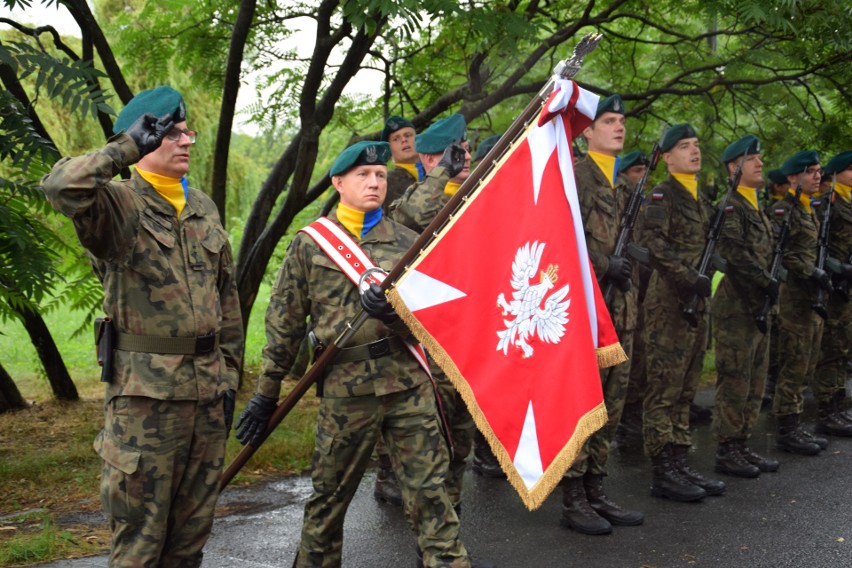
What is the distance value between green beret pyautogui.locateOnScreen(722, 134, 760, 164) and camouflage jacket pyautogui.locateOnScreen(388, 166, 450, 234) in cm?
301

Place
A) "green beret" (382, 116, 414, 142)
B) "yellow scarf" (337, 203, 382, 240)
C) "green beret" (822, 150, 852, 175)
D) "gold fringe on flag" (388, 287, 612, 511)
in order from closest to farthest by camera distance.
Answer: "gold fringe on flag" (388, 287, 612, 511) < "yellow scarf" (337, 203, 382, 240) < "green beret" (382, 116, 414, 142) < "green beret" (822, 150, 852, 175)

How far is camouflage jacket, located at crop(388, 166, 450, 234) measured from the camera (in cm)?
515

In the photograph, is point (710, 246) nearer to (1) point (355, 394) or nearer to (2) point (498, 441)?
(2) point (498, 441)

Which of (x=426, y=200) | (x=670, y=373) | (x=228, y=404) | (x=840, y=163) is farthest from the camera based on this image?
(x=840, y=163)

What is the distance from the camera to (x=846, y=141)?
368 inches

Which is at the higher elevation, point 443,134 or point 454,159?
point 443,134

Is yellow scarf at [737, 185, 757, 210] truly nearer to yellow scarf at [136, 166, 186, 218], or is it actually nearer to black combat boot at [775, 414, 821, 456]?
black combat boot at [775, 414, 821, 456]

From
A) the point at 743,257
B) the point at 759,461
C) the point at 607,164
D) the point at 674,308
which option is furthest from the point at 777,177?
the point at 607,164

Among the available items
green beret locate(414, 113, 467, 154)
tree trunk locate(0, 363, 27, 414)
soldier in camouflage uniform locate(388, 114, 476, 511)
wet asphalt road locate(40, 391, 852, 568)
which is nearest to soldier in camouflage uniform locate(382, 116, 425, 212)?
soldier in camouflage uniform locate(388, 114, 476, 511)

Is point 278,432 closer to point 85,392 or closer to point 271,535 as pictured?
point 271,535

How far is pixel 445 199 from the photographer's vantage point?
17.4ft

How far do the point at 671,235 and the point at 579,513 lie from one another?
2.24 meters

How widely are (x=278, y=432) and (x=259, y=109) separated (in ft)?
10.6

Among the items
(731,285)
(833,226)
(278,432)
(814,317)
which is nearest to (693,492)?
(731,285)
